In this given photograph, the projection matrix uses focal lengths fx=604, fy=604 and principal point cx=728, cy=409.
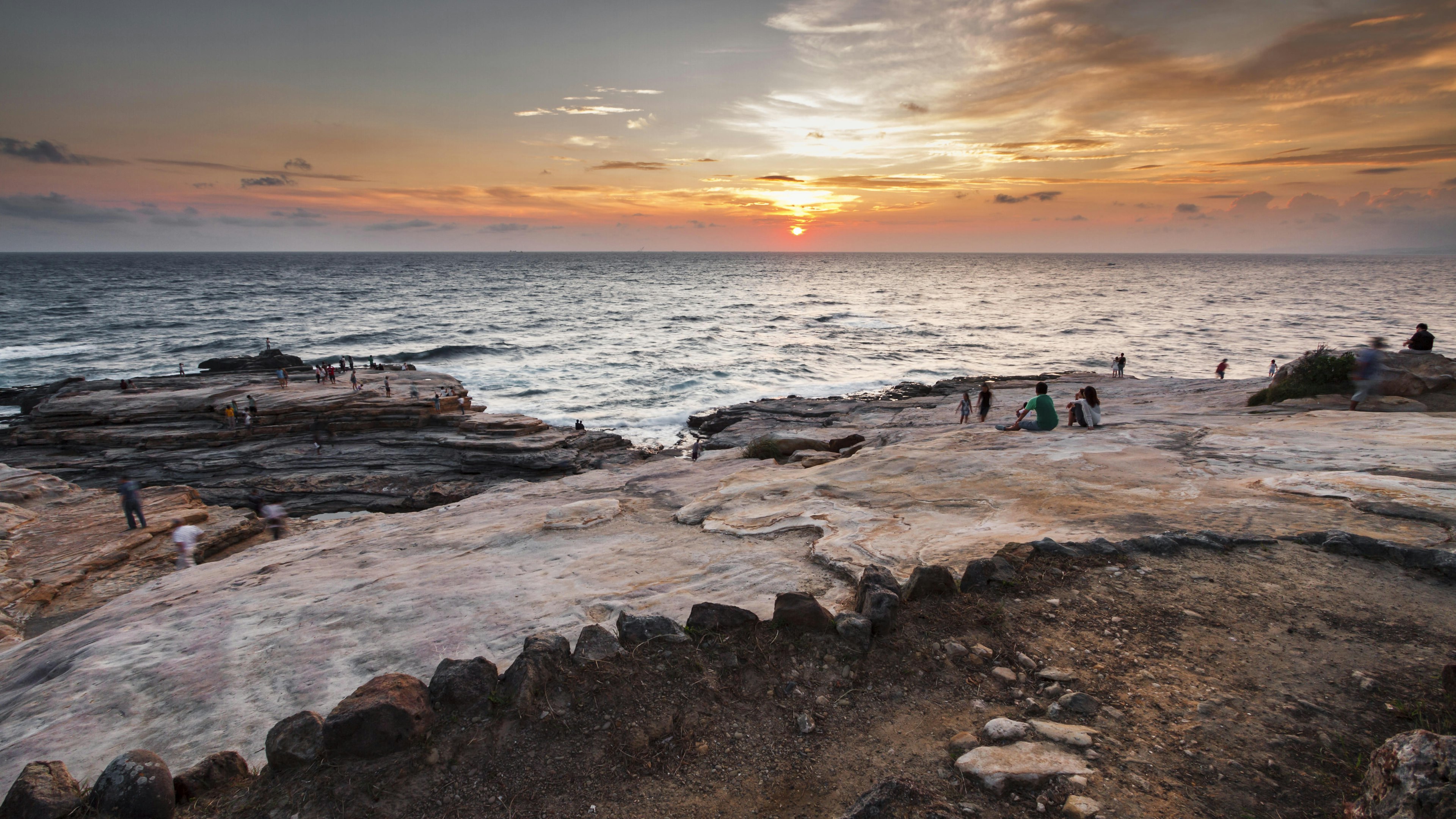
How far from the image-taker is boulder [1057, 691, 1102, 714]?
4.75 meters

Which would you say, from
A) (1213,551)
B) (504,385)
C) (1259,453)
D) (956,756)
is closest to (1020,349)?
(504,385)

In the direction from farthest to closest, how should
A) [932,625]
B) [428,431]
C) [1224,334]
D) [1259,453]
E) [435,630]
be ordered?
[1224,334] < [428,431] < [1259,453] < [435,630] < [932,625]

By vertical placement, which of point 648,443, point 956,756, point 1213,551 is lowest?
point 648,443

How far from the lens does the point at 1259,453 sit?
1077cm

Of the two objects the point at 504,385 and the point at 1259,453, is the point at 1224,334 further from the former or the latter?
the point at 504,385

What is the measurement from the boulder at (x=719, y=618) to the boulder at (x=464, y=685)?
6.06 ft

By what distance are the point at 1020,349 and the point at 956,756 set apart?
56939 millimetres

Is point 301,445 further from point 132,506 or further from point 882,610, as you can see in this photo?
point 882,610

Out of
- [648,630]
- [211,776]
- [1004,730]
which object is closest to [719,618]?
[648,630]

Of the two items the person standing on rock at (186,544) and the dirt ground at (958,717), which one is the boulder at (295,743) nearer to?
the dirt ground at (958,717)

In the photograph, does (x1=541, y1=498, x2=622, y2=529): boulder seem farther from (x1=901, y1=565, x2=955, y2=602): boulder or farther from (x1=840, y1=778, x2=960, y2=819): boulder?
(x1=840, y1=778, x2=960, y2=819): boulder

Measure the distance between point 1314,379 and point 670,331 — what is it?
57000 mm

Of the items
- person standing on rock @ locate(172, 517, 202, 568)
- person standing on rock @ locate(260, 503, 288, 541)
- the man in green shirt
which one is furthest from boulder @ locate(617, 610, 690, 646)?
person standing on rock @ locate(260, 503, 288, 541)

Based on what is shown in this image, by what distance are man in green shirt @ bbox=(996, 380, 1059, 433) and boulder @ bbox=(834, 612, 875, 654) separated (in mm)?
10155
